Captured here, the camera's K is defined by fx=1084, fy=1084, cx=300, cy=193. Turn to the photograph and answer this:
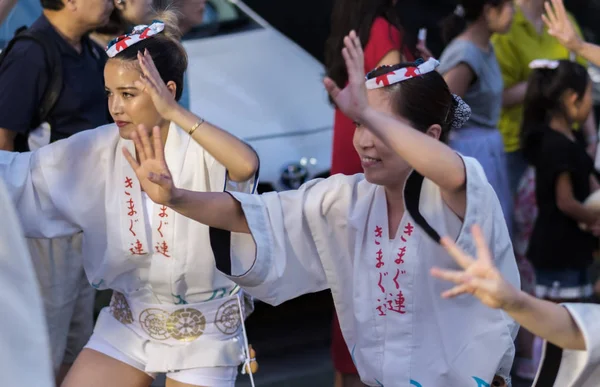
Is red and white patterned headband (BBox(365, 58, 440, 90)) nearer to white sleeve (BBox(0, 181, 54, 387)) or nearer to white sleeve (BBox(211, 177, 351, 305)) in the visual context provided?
white sleeve (BBox(211, 177, 351, 305))

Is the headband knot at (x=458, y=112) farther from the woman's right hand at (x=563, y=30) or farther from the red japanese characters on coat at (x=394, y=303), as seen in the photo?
the woman's right hand at (x=563, y=30)

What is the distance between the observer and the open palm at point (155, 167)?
2.91 meters

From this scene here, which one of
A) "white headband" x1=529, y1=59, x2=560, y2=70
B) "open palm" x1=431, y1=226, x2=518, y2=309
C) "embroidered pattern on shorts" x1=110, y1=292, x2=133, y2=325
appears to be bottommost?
"embroidered pattern on shorts" x1=110, y1=292, x2=133, y2=325

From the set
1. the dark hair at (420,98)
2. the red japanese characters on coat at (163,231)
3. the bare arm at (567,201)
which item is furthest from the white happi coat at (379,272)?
the bare arm at (567,201)

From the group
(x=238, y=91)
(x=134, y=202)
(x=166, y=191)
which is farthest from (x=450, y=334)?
(x=238, y=91)

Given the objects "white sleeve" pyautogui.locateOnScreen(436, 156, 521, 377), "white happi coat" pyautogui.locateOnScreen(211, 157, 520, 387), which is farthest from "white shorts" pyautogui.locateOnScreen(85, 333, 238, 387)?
"white sleeve" pyautogui.locateOnScreen(436, 156, 521, 377)

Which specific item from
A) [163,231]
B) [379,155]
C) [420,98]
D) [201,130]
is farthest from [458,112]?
[163,231]

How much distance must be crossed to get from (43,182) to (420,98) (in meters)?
1.27

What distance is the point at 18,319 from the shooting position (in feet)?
5.82

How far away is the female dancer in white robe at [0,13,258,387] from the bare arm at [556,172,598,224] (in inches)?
80.1

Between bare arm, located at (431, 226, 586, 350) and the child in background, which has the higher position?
bare arm, located at (431, 226, 586, 350)

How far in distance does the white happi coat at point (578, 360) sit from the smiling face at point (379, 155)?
0.71 m

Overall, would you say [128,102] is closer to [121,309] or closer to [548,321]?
[121,309]

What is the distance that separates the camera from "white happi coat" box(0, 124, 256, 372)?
3.47 metres
